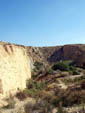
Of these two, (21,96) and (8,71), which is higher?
(8,71)

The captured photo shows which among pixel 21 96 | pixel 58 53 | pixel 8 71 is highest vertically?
pixel 58 53

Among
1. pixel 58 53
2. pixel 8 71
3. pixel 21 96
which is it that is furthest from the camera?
pixel 58 53

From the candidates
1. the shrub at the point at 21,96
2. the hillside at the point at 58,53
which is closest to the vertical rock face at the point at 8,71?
the shrub at the point at 21,96

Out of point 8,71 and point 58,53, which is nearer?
point 8,71

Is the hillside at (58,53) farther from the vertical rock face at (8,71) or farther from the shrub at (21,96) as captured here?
the shrub at (21,96)

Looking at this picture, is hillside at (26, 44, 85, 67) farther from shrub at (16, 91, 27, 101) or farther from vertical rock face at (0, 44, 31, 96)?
shrub at (16, 91, 27, 101)

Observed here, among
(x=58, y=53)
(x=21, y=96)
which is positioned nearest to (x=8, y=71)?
(x=21, y=96)

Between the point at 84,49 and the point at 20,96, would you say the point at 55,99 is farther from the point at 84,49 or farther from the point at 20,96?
the point at 84,49

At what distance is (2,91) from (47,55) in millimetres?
32312

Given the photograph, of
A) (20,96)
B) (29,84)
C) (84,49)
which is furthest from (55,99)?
(84,49)

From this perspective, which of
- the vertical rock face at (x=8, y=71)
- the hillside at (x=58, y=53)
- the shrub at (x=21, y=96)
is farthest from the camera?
the hillside at (x=58, y=53)

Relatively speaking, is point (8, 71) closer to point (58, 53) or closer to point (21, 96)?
point (21, 96)

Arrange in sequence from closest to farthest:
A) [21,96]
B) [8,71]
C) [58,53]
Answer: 1. [21,96]
2. [8,71]
3. [58,53]

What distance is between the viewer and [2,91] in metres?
7.52
